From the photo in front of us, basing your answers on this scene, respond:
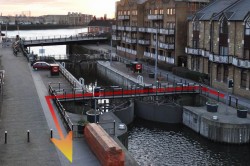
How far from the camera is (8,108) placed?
38.6 m

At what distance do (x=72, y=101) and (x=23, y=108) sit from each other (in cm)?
771

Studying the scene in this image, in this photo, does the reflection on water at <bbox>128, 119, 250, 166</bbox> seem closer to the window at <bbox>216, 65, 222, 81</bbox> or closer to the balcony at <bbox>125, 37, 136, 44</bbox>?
the window at <bbox>216, 65, 222, 81</bbox>

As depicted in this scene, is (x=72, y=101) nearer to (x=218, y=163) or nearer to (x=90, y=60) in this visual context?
(x=218, y=163)

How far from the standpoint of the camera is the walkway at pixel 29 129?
2538cm

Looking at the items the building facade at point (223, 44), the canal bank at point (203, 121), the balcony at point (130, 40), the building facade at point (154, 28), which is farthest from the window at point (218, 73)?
the balcony at point (130, 40)

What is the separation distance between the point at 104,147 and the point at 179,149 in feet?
55.7

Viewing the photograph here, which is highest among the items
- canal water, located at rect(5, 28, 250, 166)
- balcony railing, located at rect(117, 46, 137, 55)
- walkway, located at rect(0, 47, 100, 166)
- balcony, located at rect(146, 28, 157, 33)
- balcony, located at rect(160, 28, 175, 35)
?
balcony, located at rect(146, 28, 157, 33)

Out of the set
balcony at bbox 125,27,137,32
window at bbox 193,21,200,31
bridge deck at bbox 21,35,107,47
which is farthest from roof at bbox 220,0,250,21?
bridge deck at bbox 21,35,107,47

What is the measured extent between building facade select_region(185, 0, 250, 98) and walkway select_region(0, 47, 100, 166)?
24.4 meters

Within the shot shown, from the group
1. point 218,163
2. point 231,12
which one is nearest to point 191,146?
point 218,163

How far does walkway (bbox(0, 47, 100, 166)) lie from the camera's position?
25375 millimetres

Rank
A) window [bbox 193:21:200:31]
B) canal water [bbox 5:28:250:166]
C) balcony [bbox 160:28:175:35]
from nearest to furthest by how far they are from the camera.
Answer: canal water [bbox 5:28:250:166]
window [bbox 193:21:200:31]
balcony [bbox 160:28:175:35]

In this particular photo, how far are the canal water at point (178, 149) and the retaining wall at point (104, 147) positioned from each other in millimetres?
9225

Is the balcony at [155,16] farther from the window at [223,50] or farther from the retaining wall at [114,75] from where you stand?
the window at [223,50]
